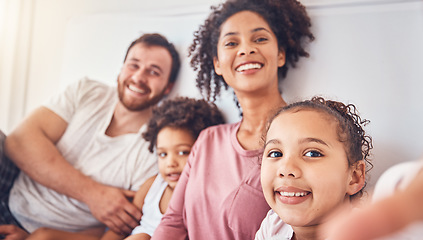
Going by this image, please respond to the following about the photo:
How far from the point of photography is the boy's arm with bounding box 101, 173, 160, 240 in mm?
973

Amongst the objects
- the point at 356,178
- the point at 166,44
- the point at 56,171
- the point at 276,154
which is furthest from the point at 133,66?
the point at 356,178

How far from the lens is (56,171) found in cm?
104

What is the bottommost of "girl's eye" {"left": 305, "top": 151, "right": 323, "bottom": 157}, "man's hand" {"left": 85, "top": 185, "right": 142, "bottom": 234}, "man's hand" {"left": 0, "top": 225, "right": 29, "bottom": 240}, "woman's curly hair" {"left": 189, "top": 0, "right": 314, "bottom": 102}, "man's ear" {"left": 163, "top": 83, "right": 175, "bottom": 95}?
"man's hand" {"left": 0, "top": 225, "right": 29, "bottom": 240}

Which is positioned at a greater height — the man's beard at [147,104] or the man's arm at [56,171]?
the man's beard at [147,104]

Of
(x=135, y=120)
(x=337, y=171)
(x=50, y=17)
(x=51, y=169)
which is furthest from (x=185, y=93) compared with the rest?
(x=50, y=17)

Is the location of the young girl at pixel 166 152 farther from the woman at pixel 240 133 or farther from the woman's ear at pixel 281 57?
the woman's ear at pixel 281 57

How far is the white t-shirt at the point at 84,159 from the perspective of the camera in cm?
103

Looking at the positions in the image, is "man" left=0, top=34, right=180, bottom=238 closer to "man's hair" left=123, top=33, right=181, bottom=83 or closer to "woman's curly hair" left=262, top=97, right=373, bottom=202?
"man's hair" left=123, top=33, right=181, bottom=83

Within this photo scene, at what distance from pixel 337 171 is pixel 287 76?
14.8 inches

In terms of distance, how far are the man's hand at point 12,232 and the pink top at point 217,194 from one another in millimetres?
447

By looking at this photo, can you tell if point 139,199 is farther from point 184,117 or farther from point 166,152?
point 184,117

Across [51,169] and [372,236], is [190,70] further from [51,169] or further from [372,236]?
[372,236]

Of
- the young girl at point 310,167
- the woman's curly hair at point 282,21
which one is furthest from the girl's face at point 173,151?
the young girl at point 310,167

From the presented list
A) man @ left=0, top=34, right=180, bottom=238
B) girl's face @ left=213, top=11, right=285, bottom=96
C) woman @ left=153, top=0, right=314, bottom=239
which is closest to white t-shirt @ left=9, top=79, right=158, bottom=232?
man @ left=0, top=34, right=180, bottom=238
